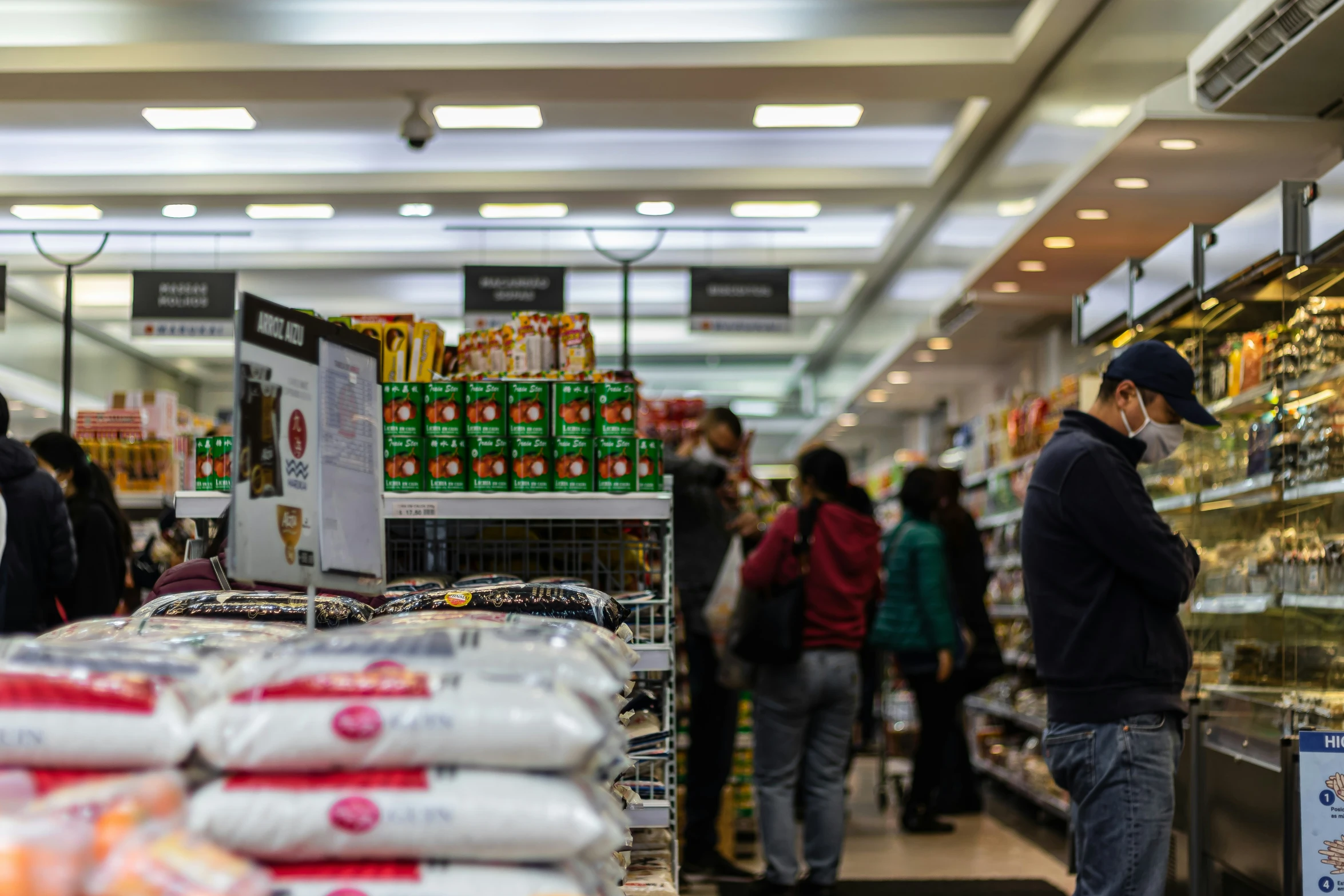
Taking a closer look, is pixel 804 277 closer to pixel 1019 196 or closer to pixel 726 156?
pixel 726 156

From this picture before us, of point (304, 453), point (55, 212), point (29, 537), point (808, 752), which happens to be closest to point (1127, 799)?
point (304, 453)

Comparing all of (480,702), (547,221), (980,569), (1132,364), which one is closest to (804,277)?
(547,221)

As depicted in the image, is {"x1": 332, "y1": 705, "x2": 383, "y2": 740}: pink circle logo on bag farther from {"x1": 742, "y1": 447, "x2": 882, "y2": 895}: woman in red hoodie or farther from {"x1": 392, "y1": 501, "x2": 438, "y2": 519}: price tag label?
{"x1": 742, "y1": 447, "x2": 882, "y2": 895}: woman in red hoodie

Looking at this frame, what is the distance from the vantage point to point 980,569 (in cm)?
665

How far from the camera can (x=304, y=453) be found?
1.91 m

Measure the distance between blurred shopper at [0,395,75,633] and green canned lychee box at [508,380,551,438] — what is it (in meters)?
2.11

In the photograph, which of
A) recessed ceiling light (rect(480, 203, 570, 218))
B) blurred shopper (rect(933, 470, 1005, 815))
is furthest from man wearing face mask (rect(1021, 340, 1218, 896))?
recessed ceiling light (rect(480, 203, 570, 218))

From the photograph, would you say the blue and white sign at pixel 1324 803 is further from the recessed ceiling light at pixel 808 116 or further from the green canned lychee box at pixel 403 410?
the recessed ceiling light at pixel 808 116

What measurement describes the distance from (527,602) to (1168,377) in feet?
5.20

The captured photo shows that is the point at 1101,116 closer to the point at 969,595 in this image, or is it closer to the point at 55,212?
the point at 969,595

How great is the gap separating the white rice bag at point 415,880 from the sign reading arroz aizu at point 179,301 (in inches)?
327

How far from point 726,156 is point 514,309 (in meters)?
1.76

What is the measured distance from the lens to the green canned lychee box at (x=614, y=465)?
3.10 meters

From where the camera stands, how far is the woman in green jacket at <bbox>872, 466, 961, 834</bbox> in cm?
620
